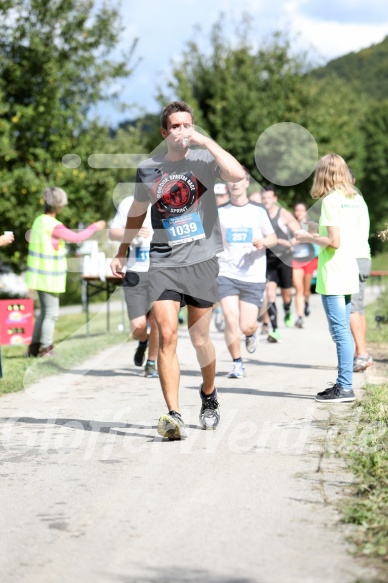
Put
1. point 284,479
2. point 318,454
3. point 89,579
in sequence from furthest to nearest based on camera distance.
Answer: point 318,454 < point 284,479 < point 89,579

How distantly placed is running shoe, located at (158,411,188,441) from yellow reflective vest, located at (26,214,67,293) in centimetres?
558

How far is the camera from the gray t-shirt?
6.47 m

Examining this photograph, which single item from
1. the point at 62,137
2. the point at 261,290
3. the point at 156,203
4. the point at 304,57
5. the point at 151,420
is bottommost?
the point at 151,420

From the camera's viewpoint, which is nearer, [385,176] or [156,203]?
[156,203]

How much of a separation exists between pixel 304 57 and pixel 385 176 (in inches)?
1233

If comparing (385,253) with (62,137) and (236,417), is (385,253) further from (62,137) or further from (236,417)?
(236,417)

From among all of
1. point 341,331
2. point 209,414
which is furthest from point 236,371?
point 209,414

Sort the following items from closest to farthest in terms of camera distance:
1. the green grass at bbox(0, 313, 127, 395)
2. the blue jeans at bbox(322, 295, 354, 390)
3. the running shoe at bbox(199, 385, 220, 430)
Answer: the running shoe at bbox(199, 385, 220, 430) < the blue jeans at bbox(322, 295, 354, 390) < the green grass at bbox(0, 313, 127, 395)

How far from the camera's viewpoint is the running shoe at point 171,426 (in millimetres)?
6340

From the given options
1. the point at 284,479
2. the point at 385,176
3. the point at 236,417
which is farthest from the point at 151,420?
the point at 385,176

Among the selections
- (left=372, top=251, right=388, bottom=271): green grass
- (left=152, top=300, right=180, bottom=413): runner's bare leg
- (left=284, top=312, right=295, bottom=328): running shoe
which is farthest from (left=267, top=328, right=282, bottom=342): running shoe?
(left=372, top=251, right=388, bottom=271): green grass

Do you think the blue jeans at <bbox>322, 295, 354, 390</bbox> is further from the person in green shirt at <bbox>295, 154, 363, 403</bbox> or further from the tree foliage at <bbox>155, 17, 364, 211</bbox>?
the tree foliage at <bbox>155, 17, 364, 211</bbox>

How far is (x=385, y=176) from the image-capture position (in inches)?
2918

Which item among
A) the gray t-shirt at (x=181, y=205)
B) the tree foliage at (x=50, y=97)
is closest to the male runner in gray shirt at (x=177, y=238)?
the gray t-shirt at (x=181, y=205)
